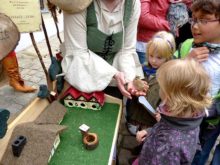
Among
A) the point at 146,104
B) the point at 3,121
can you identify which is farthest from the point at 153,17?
the point at 3,121

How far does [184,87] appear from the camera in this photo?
1044 millimetres

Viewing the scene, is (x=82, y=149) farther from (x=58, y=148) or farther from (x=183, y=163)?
(x=183, y=163)

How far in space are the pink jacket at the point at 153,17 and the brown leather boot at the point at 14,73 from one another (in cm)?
124

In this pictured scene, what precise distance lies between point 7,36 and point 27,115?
0.50 meters

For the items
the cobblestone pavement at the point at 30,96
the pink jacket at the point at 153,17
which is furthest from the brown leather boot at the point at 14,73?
the pink jacket at the point at 153,17

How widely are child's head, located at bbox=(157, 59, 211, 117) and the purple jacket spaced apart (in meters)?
0.04

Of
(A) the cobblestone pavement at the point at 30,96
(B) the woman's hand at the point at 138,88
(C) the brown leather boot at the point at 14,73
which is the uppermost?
(B) the woman's hand at the point at 138,88

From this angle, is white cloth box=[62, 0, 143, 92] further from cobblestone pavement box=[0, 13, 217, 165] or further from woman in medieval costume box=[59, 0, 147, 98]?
cobblestone pavement box=[0, 13, 217, 165]

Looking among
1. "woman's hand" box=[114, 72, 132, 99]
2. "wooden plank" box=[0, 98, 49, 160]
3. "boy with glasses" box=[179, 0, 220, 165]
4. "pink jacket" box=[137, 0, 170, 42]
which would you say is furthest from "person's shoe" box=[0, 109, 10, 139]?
"pink jacket" box=[137, 0, 170, 42]

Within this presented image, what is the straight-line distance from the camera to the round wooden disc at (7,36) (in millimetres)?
1026

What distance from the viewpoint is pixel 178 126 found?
1094mm

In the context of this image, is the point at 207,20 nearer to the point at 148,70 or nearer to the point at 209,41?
the point at 209,41

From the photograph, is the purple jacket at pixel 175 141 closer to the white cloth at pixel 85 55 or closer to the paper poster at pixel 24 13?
the white cloth at pixel 85 55

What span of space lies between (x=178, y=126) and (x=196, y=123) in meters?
0.08
